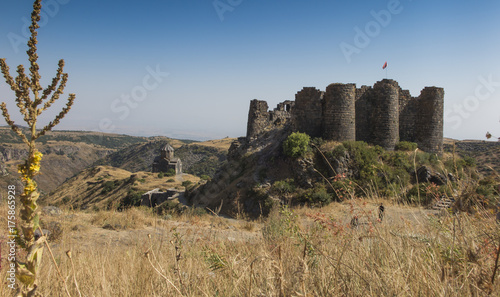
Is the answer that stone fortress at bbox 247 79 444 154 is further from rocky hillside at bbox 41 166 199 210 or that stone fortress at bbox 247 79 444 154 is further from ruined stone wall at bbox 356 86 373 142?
rocky hillside at bbox 41 166 199 210

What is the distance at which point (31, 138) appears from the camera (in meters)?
1.35

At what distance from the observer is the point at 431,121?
18875 millimetres

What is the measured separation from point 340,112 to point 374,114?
2.50 m

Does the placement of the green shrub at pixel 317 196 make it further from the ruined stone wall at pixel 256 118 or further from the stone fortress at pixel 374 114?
the ruined stone wall at pixel 256 118

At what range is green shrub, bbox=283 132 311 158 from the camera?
18172mm

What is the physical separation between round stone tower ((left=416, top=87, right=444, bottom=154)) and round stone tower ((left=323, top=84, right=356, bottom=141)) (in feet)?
15.4

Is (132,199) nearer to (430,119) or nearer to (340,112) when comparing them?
(340,112)

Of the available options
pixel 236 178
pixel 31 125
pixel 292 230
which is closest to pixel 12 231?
pixel 31 125

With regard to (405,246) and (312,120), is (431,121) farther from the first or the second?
(405,246)

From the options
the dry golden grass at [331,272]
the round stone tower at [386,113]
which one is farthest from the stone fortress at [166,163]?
the dry golden grass at [331,272]

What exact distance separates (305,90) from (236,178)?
7793 millimetres

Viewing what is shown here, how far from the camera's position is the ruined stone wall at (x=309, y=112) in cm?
1911

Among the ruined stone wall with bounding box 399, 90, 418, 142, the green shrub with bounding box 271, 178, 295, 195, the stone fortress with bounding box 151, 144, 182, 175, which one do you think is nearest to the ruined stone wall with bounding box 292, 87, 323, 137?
the green shrub with bounding box 271, 178, 295, 195

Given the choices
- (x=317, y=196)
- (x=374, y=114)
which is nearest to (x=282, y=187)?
(x=317, y=196)
